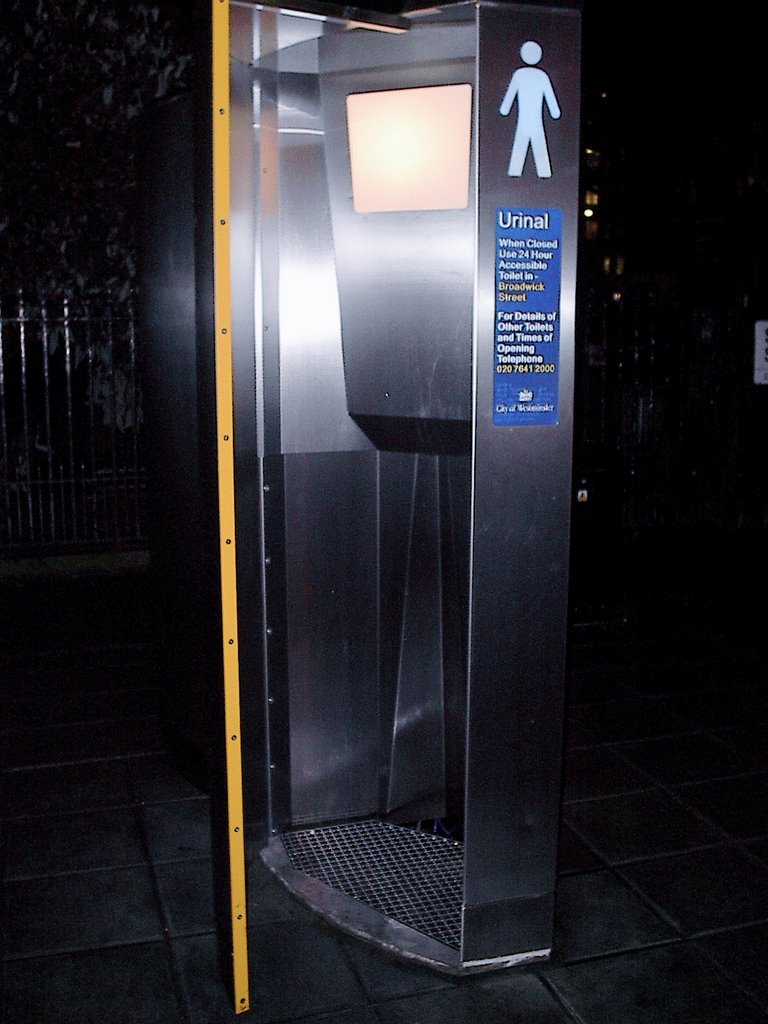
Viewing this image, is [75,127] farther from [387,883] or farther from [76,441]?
[387,883]

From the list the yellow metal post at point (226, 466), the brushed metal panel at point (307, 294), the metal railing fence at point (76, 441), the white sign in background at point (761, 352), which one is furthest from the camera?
the white sign in background at point (761, 352)

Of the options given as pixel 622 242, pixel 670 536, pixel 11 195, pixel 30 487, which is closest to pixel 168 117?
pixel 30 487

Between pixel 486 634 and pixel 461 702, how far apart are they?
0.96 metres

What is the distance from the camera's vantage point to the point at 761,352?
31.6 ft

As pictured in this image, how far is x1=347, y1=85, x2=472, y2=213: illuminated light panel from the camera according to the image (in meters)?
3.12

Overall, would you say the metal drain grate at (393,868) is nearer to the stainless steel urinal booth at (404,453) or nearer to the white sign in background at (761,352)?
the stainless steel urinal booth at (404,453)

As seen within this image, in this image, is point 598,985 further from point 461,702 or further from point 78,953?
point 78,953

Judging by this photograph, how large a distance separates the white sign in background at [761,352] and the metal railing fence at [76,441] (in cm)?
560

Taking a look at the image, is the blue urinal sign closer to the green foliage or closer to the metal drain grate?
the metal drain grate

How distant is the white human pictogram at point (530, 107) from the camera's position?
2.77 meters

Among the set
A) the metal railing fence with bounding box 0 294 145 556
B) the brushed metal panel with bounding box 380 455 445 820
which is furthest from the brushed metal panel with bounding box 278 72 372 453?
the metal railing fence with bounding box 0 294 145 556

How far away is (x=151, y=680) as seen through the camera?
601 centimetres

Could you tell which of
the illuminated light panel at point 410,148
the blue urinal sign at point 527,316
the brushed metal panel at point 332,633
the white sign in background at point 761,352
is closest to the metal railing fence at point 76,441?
the brushed metal panel at point 332,633

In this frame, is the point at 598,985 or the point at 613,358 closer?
the point at 598,985
